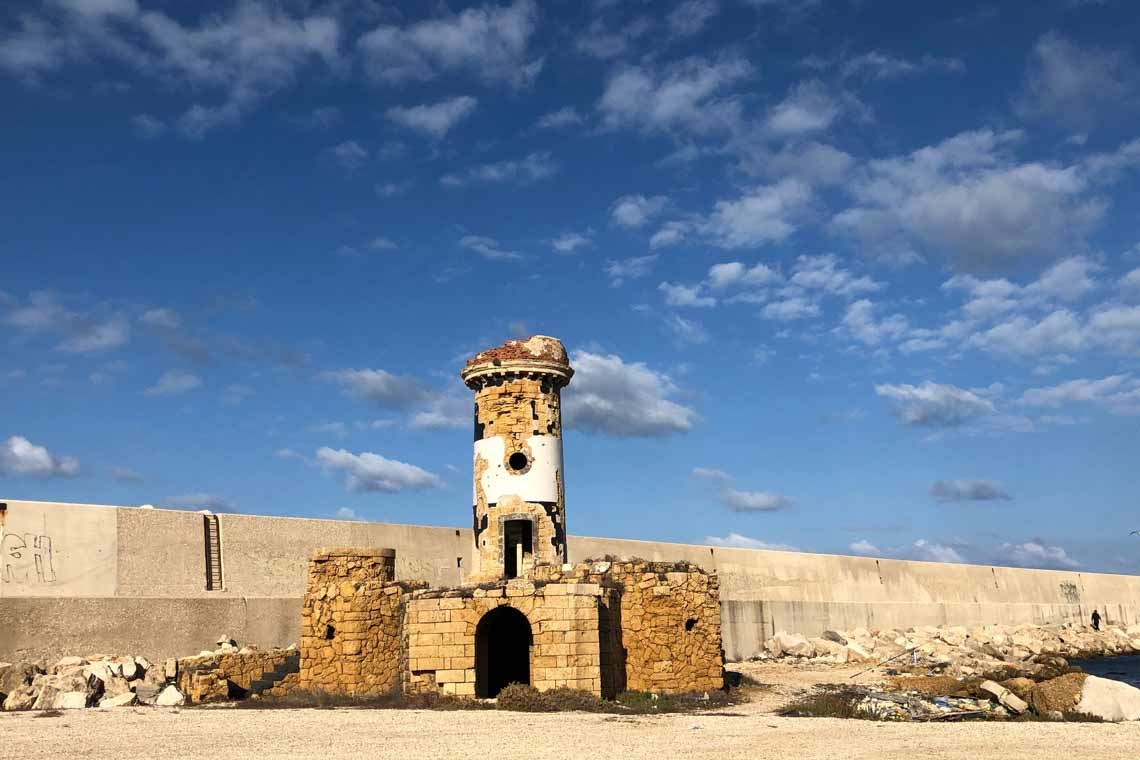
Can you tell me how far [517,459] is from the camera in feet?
70.3

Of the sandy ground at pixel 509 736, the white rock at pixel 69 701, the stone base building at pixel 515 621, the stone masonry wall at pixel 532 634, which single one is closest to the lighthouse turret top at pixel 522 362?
the stone base building at pixel 515 621

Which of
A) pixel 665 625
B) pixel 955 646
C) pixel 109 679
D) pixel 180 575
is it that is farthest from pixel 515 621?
pixel 955 646

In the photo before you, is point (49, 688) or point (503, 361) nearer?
point (49, 688)

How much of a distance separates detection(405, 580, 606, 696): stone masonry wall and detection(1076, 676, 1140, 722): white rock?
743 cm

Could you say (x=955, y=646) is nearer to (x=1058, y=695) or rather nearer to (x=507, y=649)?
(x=1058, y=695)

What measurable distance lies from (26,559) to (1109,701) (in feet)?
59.6

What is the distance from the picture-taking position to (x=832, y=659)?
88.4 feet

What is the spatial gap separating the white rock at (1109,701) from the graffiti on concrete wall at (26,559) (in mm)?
17522

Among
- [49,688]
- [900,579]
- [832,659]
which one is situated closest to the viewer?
[49,688]

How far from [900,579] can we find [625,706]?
91.3ft

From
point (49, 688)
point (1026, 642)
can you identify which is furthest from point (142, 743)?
point (1026, 642)

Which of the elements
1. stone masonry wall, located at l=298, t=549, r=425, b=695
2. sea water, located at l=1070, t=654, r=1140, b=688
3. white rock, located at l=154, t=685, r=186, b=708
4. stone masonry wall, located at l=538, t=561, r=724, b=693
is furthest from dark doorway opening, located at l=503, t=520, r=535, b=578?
sea water, located at l=1070, t=654, r=1140, b=688

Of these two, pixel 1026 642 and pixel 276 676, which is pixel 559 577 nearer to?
pixel 276 676

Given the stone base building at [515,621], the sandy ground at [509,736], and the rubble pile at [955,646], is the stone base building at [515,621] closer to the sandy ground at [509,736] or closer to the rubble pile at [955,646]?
the sandy ground at [509,736]
